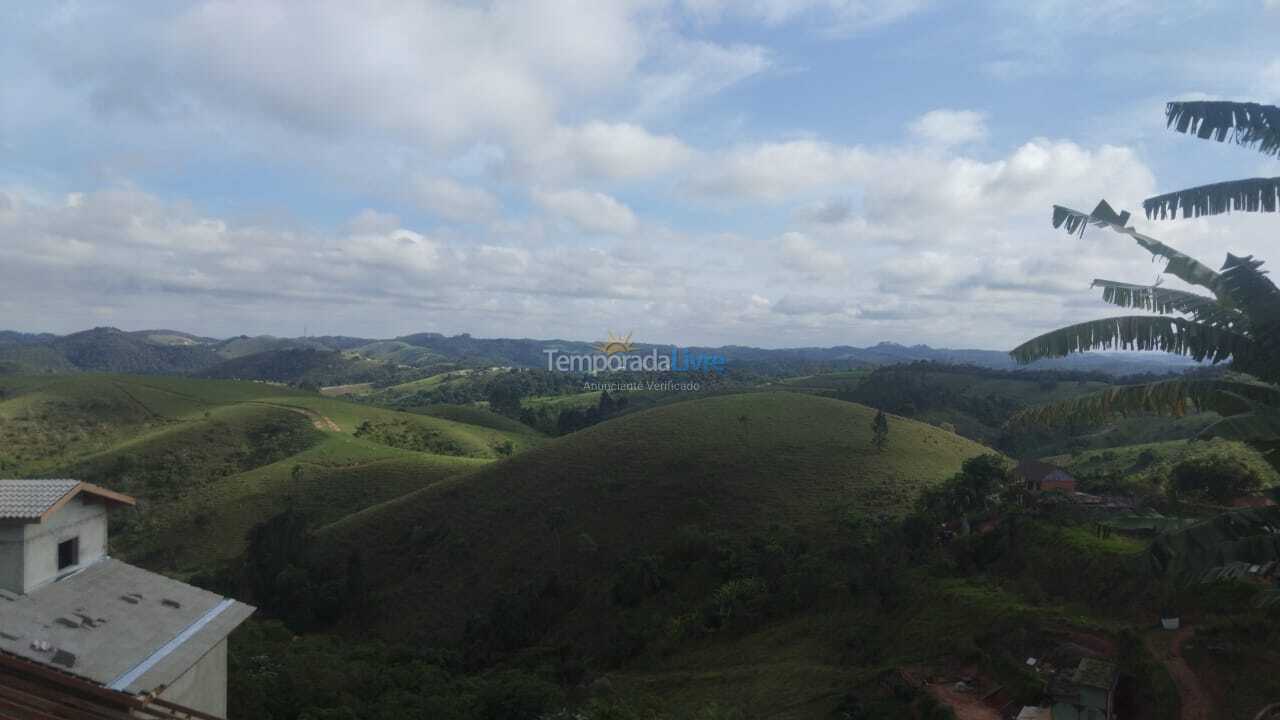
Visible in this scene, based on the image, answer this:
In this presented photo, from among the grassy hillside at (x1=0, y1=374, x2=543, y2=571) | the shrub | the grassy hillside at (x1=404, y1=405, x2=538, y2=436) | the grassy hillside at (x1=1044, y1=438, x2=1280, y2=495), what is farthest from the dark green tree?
the grassy hillside at (x1=404, y1=405, x2=538, y2=436)

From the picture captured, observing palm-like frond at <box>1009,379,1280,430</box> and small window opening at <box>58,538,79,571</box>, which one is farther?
small window opening at <box>58,538,79,571</box>

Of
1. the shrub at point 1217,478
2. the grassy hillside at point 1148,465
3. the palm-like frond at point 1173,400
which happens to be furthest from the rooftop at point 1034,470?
the palm-like frond at point 1173,400

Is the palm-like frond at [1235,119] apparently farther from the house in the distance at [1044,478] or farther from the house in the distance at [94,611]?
the house in the distance at [1044,478]

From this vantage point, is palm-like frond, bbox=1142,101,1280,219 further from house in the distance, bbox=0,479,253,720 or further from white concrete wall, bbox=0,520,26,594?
white concrete wall, bbox=0,520,26,594

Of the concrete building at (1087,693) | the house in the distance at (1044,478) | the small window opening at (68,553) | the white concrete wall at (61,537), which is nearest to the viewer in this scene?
the white concrete wall at (61,537)

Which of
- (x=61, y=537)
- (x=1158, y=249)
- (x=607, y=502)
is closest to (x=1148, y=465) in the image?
(x=607, y=502)

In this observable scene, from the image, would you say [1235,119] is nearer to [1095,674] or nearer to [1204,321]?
[1204,321]

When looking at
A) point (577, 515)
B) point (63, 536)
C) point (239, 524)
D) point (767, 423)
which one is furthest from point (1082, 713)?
point (239, 524)

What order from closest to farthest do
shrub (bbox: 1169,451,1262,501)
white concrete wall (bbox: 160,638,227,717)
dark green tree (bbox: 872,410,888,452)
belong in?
white concrete wall (bbox: 160,638,227,717) < shrub (bbox: 1169,451,1262,501) < dark green tree (bbox: 872,410,888,452)
